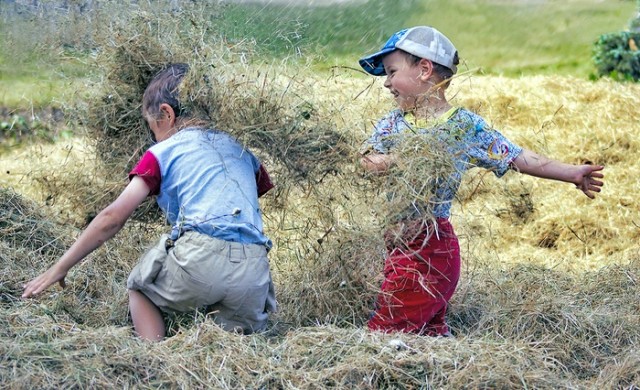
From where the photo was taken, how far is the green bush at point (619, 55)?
35.6 feet

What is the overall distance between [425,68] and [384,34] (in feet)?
12.7

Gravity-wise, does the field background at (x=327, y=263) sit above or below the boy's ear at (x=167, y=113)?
below

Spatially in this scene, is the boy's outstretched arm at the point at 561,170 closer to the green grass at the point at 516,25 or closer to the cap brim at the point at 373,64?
the cap brim at the point at 373,64

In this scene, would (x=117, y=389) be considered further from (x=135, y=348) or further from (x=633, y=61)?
(x=633, y=61)

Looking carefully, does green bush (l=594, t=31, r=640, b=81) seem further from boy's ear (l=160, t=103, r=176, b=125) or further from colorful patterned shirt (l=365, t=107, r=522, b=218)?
boy's ear (l=160, t=103, r=176, b=125)

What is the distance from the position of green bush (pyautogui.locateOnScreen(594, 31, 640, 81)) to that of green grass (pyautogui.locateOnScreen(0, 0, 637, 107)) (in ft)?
0.77

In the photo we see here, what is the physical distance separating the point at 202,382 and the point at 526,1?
1001 cm

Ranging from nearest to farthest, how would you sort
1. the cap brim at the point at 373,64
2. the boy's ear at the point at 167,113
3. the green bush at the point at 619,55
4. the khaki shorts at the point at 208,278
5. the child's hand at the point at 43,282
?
the child's hand at the point at 43,282 < the khaki shorts at the point at 208,278 < the boy's ear at the point at 167,113 < the cap brim at the point at 373,64 < the green bush at the point at 619,55

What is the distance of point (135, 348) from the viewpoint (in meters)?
3.88

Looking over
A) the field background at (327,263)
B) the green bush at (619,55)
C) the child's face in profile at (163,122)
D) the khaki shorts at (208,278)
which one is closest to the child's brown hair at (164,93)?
the child's face in profile at (163,122)

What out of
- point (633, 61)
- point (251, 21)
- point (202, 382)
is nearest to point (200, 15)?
point (251, 21)

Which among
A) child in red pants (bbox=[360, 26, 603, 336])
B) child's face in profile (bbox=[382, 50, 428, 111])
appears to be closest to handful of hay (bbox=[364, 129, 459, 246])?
child in red pants (bbox=[360, 26, 603, 336])

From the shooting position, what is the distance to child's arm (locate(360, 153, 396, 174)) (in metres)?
4.44

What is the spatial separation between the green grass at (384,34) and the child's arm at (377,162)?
578 mm
